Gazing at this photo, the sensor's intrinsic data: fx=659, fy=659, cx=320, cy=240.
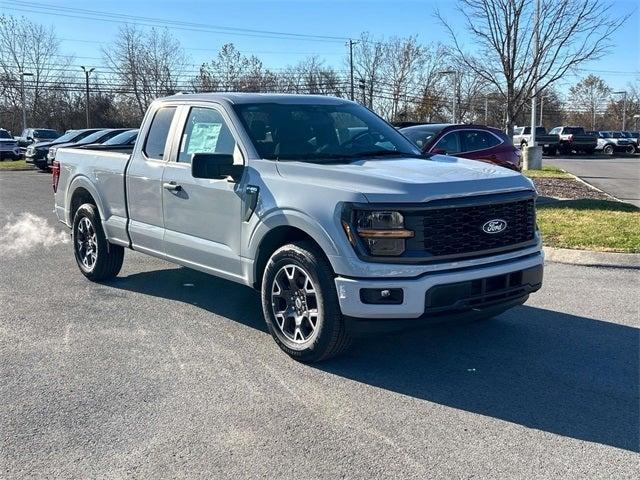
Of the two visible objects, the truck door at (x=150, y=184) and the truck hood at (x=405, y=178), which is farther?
the truck door at (x=150, y=184)

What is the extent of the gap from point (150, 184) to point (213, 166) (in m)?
1.42

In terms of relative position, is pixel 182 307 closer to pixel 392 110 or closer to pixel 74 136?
pixel 74 136

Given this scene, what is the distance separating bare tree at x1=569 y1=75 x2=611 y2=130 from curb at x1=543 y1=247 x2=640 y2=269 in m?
94.1

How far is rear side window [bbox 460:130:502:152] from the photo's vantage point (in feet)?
40.5

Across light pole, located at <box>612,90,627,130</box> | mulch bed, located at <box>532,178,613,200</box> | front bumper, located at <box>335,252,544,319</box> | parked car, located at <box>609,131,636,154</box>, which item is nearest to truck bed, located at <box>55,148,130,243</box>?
front bumper, located at <box>335,252,544,319</box>

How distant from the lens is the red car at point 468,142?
1205 centimetres

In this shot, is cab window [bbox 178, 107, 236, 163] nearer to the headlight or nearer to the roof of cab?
the roof of cab

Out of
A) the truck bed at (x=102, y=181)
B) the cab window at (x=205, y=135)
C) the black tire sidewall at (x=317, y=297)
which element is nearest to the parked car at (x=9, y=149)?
the truck bed at (x=102, y=181)

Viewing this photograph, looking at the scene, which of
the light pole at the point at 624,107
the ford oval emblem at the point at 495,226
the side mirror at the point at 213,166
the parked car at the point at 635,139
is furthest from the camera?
the light pole at the point at 624,107

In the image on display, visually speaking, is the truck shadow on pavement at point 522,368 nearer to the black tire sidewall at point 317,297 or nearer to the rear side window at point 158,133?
the black tire sidewall at point 317,297

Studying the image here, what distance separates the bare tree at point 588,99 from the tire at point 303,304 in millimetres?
98529

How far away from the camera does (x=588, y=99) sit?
95.1m

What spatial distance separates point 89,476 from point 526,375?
2.83 m

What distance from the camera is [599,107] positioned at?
9500 cm
